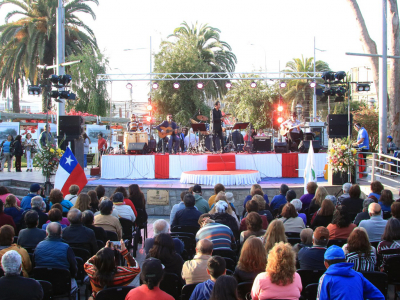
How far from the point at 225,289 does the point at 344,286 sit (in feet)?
3.51

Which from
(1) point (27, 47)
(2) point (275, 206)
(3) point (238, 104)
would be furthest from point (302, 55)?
(2) point (275, 206)

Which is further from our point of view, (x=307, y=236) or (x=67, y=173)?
(x=67, y=173)

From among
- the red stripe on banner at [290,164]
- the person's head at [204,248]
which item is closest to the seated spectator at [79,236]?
the person's head at [204,248]

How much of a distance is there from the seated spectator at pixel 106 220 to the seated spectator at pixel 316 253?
283 cm

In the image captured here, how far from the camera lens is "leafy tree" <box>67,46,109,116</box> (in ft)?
96.0

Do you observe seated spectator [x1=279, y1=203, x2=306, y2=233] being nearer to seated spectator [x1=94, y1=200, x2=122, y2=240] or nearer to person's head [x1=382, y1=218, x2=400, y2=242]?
person's head [x1=382, y1=218, x2=400, y2=242]

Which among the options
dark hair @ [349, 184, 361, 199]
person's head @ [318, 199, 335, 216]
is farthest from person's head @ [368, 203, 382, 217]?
dark hair @ [349, 184, 361, 199]

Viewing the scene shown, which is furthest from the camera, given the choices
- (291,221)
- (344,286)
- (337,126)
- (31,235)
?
(337,126)

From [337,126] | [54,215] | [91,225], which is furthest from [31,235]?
[337,126]

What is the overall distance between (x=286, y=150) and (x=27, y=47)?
1679 cm

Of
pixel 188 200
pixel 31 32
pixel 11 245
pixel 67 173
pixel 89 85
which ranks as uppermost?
pixel 31 32

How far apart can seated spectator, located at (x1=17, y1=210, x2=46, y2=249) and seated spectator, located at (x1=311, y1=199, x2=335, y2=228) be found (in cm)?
397

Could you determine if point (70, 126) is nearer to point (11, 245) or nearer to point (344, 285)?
point (11, 245)

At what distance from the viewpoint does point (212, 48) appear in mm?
31703
